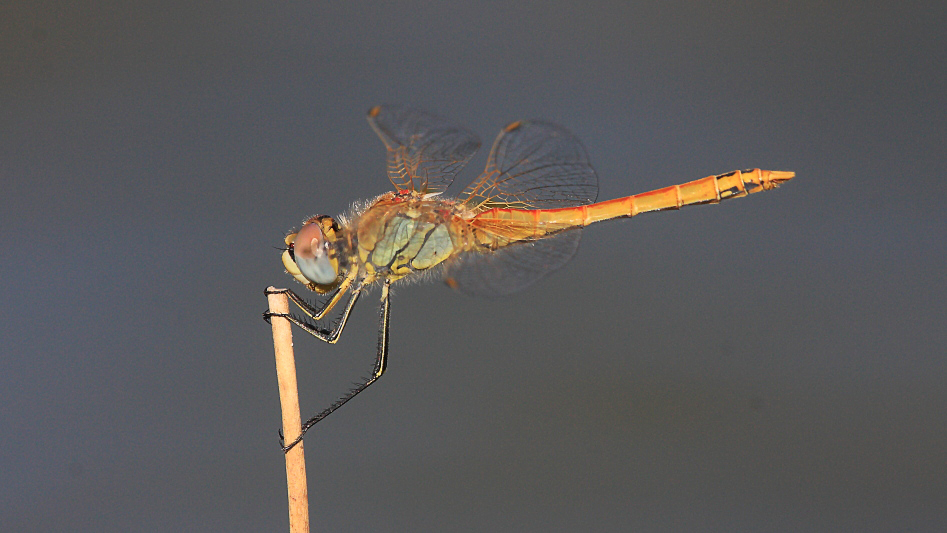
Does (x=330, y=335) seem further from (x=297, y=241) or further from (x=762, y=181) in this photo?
(x=762, y=181)

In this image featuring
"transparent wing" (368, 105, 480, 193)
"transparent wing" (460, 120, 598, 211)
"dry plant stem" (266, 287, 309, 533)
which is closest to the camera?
"dry plant stem" (266, 287, 309, 533)

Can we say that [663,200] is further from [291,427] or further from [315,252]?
[291,427]

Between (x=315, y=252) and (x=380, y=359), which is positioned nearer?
(x=315, y=252)

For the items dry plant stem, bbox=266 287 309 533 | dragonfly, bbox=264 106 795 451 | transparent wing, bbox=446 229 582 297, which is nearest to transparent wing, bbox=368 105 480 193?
dragonfly, bbox=264 106 795 451

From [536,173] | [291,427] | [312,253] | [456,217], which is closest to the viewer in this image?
[291,427]

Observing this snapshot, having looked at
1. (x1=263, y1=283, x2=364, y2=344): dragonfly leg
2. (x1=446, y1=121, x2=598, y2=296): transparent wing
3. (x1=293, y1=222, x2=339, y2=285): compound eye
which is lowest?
(x1=263, y1=283, x2=364, y2=344): dragonfly leg

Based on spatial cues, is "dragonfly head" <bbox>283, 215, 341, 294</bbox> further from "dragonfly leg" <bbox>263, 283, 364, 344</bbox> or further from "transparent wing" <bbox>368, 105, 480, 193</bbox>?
"transparent wing" <bbox>368, 105, 480, 193</bbox>

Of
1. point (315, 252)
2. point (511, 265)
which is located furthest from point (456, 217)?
point (315, 252)
